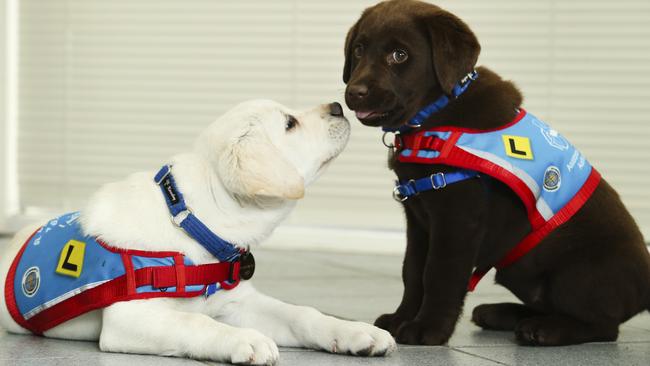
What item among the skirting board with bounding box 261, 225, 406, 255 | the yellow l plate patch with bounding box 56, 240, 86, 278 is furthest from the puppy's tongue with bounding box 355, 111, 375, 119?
the skirting board with bounding box 261, 225, 406, 255

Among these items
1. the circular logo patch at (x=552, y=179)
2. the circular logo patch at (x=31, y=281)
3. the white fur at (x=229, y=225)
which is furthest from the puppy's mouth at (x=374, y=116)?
the circular logo patch at (x=31, y=281)

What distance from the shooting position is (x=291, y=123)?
2697mm

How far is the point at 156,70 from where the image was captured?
6.82 m

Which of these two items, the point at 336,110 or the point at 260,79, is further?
the point at 260,79

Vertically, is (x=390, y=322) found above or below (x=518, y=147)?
below

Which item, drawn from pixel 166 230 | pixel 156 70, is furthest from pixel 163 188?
pixel 156 70

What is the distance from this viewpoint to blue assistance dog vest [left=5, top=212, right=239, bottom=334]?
8.24 feet

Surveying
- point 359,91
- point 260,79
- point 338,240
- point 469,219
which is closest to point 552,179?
point 469,219

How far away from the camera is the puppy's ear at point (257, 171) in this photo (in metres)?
2.47

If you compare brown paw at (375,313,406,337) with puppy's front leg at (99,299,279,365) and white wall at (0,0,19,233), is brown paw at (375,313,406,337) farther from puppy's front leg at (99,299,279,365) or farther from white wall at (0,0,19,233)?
white wall at (0,0,19,233)

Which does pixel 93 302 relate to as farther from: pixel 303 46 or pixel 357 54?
pixel 303 46

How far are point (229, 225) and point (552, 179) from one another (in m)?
1.03

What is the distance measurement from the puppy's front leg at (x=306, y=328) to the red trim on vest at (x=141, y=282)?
138 mm

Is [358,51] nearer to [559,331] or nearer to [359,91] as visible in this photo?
[359,91]
